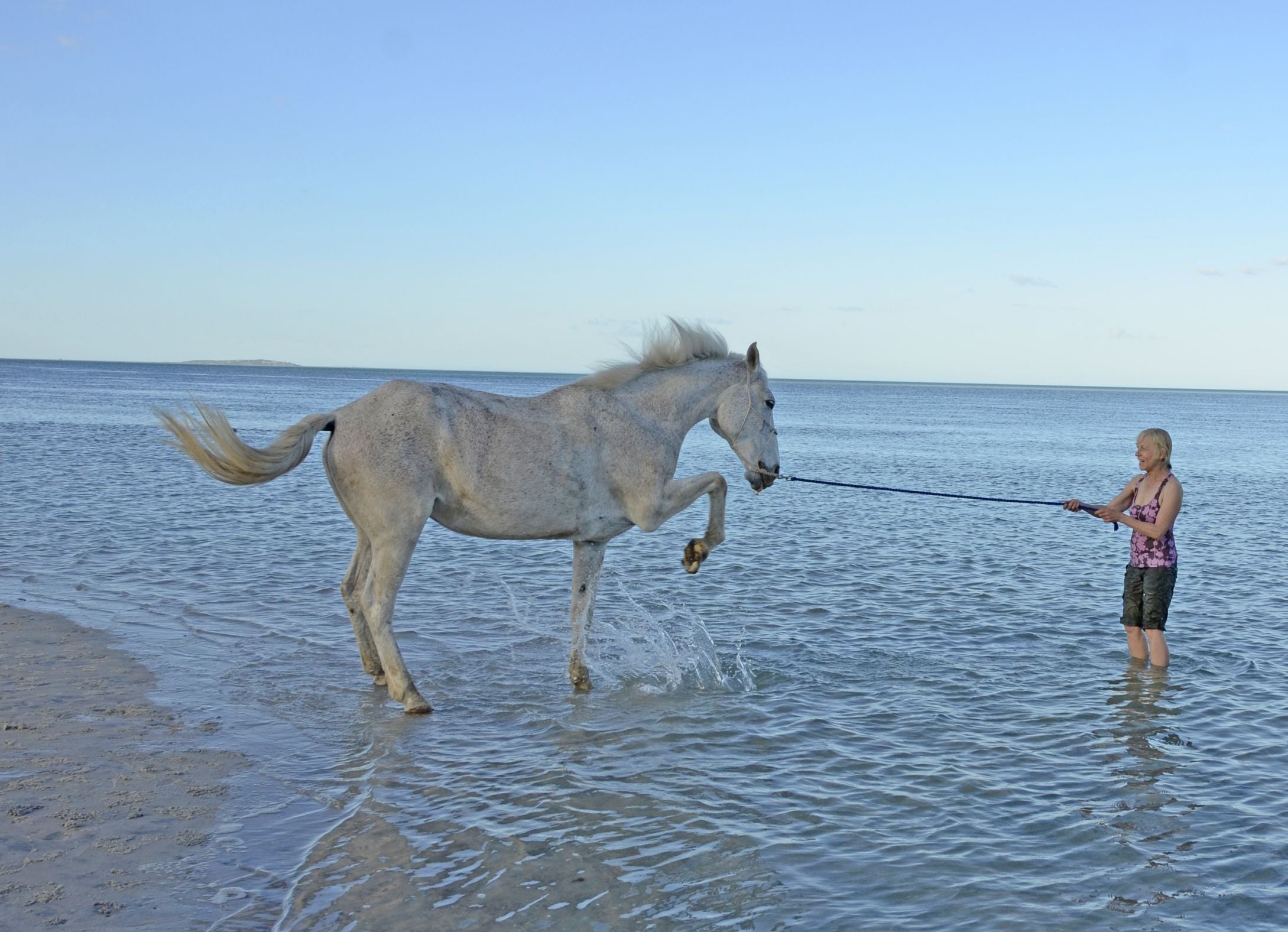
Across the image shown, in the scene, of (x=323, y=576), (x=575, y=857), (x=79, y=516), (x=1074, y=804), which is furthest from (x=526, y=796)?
(x=79, y=516)

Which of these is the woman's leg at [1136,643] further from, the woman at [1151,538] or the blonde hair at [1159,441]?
the blonde hair at [1159,441]

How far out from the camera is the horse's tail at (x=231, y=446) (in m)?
7.52

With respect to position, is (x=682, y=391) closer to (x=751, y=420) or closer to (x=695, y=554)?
(x=751, y=420)

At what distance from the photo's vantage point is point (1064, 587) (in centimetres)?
1404

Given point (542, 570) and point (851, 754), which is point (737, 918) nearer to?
point (851, 754)

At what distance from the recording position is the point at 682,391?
8.88 m

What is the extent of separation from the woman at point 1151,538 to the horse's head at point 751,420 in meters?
2.82

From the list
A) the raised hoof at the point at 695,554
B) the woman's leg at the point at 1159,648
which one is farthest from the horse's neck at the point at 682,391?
the woman's leg at the point at 1159,648

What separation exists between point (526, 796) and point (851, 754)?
2.31 m

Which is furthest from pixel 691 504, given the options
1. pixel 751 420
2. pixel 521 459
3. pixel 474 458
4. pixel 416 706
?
pixel 416 706

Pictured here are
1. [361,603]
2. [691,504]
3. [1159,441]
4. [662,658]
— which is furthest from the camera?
[662,658]

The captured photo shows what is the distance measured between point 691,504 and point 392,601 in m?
2.39

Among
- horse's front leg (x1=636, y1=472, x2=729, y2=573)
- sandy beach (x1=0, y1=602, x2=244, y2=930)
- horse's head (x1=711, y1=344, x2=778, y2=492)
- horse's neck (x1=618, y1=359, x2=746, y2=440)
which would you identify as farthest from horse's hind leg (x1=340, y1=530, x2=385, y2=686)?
horse's head (x1=711, y1=344, x2=778, y2=492)

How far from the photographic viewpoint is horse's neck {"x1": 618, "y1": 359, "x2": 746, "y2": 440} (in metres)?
8.80
